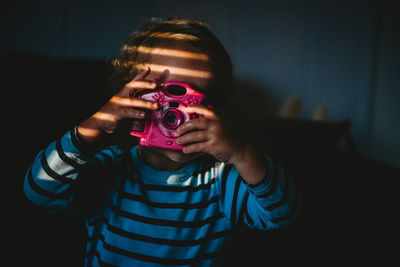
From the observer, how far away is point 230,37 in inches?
57.8

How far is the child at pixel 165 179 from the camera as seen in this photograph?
16.9 inches

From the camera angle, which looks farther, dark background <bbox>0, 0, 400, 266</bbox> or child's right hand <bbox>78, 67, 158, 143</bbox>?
dark background <bbox>0, 0, 400, 266</bbox>

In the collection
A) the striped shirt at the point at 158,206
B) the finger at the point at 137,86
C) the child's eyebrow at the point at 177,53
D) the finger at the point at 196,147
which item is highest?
the child's eyebrow at the point at 177,53

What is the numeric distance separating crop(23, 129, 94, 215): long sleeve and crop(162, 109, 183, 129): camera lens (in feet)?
0.50

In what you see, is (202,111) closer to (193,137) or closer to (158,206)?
(193,137)

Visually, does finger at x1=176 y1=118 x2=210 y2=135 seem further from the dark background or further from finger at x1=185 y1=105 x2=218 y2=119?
the dark background

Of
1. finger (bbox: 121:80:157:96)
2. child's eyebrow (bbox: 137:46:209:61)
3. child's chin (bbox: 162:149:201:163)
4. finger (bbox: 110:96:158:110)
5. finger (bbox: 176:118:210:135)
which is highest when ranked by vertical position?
child's eyebrow (bbox: 137:46:209:61)

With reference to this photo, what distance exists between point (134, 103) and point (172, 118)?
0.23ft

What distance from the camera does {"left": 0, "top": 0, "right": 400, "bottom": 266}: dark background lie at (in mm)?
592

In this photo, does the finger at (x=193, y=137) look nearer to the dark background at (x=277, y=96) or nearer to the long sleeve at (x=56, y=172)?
the long sleeve at (x=56, y=172)

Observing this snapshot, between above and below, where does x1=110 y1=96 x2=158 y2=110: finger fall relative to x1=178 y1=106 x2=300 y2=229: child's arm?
above

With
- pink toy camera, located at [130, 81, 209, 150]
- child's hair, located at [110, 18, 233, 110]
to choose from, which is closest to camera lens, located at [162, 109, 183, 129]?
pink toy camera, located at [130, 81, 209, 150]

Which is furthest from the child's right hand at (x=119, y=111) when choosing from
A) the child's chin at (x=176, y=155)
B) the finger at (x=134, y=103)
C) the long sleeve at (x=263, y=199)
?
the long sleeve at (x=263, y=199)

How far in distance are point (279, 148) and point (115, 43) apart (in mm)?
1043
